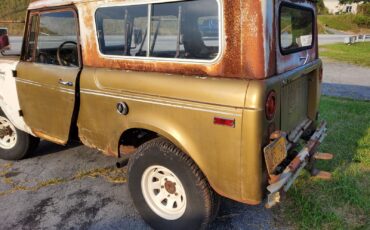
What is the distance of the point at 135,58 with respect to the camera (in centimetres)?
287

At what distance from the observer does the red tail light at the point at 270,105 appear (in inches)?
90.3

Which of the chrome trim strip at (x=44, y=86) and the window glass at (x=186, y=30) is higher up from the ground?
the window glass at (x=186, y=30)

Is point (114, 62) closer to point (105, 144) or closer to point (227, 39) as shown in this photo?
point (105, 144)

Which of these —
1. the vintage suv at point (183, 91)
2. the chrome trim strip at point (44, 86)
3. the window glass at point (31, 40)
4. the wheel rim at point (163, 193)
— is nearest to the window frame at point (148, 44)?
the vintage suv at point (183, 91)

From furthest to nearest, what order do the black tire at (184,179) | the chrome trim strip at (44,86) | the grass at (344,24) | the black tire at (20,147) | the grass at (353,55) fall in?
the grass at (344,24), the grass at (353,55), the black tire at (20,147), the chrome trim strip at (44,86), the black tire at (184,179)

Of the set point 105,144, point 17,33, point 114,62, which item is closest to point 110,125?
point 105,144

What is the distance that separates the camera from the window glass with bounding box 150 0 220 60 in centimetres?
242

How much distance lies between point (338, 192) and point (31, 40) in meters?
3.64

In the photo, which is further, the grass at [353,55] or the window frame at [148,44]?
the grass at [353,55]

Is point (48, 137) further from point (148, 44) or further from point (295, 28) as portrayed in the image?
point (295, 28)

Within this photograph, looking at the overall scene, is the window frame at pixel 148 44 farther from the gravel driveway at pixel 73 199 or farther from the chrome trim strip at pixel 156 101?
the gravel driveway at pixel 73 199

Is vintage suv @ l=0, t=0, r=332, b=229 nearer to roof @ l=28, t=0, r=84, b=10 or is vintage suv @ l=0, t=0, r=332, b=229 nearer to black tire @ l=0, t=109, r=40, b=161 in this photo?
roof @ l=28, t=0, r=84, b=10

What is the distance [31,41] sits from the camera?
3.73 m

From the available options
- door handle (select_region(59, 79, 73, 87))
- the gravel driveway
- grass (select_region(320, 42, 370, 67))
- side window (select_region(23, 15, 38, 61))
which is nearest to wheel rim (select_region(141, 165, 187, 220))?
the gravel driveway
